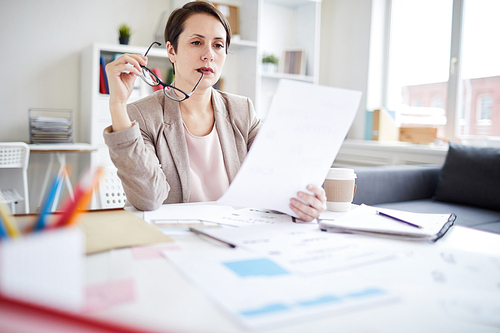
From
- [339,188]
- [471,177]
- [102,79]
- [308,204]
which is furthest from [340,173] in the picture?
[102,79]

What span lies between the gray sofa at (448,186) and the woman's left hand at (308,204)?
137cm

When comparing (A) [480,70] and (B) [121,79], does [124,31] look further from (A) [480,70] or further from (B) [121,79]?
(A) [480,70]

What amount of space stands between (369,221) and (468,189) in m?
1.73

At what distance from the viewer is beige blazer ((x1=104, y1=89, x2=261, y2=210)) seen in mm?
910

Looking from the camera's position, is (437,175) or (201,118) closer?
(201,118)

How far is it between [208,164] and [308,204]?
23.4 inches

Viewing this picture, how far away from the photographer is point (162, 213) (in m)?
0.89

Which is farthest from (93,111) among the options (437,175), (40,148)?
(437,175)

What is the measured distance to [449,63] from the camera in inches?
121

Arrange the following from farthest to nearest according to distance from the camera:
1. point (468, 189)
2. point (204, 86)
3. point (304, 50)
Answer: point (304, 50) → point (468, 189) → point (204, 86)

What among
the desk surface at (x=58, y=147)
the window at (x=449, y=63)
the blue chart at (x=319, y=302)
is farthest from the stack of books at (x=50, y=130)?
the window at (x=449, y=63)

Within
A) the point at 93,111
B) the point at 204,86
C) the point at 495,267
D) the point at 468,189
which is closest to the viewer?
the point at 495,267

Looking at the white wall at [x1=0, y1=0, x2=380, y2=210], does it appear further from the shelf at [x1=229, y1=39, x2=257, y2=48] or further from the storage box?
the storage box

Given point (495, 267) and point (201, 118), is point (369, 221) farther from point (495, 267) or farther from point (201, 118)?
point (201, 118)
